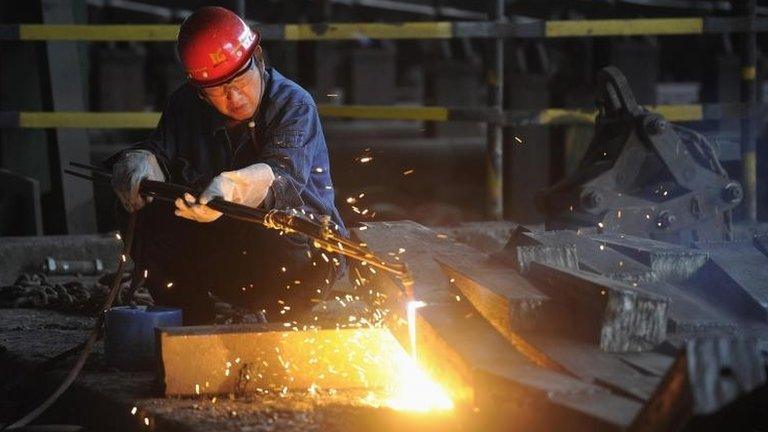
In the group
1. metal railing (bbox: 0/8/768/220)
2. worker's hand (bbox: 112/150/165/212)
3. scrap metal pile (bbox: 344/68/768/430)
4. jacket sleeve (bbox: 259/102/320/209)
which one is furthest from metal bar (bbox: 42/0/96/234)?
scrap metal pile (bbox: 344/68/768/430)

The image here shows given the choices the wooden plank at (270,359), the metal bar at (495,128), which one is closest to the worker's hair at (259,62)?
the wooden plank at (270,359)

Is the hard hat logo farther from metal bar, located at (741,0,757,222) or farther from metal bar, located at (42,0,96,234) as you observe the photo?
metal bar, located at (741,0,757,222)

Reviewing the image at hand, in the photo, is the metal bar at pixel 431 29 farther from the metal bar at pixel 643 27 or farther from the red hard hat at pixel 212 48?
the red hard hat at pixel 212 48

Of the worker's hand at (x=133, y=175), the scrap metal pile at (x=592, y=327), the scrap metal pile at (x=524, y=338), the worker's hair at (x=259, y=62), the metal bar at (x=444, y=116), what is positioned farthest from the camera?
the metal bar at (x=444, y=116)

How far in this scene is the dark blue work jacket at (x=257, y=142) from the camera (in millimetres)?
4973

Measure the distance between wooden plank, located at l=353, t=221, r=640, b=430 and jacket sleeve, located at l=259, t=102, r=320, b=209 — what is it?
30 centimetres

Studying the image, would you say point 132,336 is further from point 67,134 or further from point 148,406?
point 67,134

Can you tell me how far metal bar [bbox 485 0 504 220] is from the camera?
24.2 feet

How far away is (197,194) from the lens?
446 centimetres

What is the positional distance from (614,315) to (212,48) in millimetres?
1866

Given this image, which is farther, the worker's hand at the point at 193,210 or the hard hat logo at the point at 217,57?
the hard hat logo at the point at 217,57

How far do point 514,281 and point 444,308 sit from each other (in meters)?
0.24

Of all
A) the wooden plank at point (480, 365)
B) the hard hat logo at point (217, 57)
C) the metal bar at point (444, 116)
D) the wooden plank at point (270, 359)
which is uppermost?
the hard hat logo at point (217, 57)

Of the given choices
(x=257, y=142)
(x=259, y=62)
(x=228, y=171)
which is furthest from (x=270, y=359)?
(x=259, y=62)
